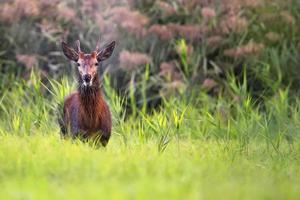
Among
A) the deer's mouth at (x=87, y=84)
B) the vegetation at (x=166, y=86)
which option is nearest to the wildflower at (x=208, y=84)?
the vegetation at (x=166, y=86)

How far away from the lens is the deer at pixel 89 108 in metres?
10.7

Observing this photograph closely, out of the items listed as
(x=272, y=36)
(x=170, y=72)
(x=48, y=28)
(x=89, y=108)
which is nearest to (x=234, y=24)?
(x=272, y=36)

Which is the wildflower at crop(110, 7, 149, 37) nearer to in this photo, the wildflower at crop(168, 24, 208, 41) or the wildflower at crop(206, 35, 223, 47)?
the wildflower at crop(168, 24, 208, 41)

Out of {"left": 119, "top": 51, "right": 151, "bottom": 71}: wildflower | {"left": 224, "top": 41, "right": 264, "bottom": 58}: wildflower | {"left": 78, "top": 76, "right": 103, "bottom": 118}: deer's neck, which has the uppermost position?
{"left": 78, "top": 76, "right": 103, "bottom": 118}: deer's neck

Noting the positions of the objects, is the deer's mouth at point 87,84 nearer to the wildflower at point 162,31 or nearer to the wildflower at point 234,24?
the wildflower at point 162,31

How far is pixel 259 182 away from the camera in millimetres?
8680

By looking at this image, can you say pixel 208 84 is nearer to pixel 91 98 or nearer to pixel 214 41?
pixel 214 41

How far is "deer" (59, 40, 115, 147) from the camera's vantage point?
35.2 feet

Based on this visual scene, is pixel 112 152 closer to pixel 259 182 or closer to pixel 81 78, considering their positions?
pixel 81 78

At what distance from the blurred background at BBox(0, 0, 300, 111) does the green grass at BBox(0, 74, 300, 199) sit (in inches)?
75.1

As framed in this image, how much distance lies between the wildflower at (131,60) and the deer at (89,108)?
4183 millimetres

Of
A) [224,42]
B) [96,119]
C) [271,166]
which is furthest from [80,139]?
[224,42]

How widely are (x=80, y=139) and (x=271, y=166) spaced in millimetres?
2323

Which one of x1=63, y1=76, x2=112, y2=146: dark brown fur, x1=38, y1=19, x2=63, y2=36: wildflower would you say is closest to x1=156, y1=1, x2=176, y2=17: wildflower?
x1=38, y1=19, x2=63, y2=36: wildflower
